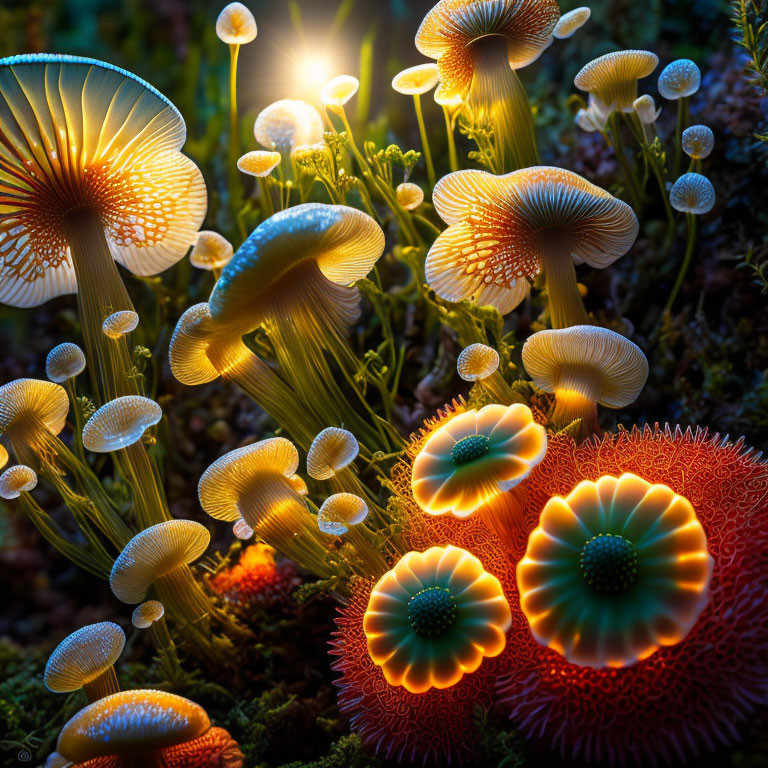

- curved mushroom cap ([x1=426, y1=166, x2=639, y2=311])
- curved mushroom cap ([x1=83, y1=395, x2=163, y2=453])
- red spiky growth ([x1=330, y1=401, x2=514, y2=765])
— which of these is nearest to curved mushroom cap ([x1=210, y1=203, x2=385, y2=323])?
curved mushroom cap ([x1=426, y1=166, x2=639, y2=311])

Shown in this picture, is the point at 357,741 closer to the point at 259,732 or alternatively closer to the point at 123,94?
the point at 259,732

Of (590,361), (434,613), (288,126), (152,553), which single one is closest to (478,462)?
(434,613)

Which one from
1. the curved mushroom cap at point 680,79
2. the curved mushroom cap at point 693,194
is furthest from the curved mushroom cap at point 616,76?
the curved mushroom cap at point 693,194

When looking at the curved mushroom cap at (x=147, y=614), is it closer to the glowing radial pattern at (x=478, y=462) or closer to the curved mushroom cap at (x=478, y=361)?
the glowing radial pattern at (x=478, y=462)

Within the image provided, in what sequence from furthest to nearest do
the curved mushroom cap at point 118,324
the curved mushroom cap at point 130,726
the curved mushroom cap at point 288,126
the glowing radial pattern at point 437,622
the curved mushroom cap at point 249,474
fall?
the curved mushroom cap at point 288,126 < the curved mushroom cap at point 118,324 < the curved mushroom cap at point 249,474 < the curved mushroom cap at point 130,726 < the glowing radial pattern at point 437,622

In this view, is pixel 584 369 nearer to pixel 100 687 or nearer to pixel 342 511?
pixel 342 511

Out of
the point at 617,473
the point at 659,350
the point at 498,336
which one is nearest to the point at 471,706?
the point at 617,473
